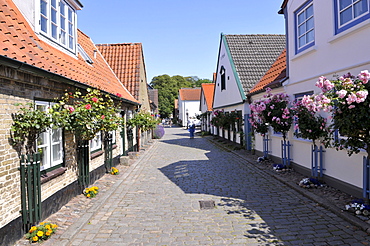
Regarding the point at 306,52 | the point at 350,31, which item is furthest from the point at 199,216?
the point at 306,52

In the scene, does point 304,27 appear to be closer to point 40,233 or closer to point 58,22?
point 58,22

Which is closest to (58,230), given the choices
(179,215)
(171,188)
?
(179,215)

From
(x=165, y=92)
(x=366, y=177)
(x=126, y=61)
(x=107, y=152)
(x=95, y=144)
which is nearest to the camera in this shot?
(x=366, y=177)

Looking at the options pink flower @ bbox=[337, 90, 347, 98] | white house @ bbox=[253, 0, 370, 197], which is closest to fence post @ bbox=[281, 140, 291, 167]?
white house @ bbox=[253, 0, 370, 197]

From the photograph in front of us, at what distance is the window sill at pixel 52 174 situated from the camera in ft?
18.1

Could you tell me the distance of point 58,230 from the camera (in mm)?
5148

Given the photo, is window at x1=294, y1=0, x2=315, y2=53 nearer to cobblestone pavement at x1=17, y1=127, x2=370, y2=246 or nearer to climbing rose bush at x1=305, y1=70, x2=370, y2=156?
climbing rose bush at x1=305, y1=70, x2=370, y2=156

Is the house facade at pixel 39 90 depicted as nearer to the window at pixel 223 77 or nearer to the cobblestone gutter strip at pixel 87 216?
the cobblestone gutter strip at pixel 87 216

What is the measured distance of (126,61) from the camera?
761 inches

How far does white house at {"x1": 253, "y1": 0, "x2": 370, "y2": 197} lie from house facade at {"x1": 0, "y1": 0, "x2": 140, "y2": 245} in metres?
5.94

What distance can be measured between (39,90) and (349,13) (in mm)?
6604

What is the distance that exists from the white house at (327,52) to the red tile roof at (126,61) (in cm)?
1008

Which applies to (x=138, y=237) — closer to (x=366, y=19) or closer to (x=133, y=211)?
(x=133, y=211)

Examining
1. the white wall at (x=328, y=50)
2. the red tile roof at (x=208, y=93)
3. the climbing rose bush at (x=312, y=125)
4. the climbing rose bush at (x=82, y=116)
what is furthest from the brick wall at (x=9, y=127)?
the red tile roof at (x=208, y=93)
